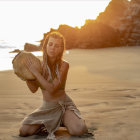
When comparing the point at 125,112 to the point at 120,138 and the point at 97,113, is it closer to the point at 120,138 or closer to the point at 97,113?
the point at 97,113

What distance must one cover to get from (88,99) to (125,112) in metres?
1.29

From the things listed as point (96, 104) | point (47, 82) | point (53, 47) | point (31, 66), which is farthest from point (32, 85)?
point (96, 104)

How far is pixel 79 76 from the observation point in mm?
9062

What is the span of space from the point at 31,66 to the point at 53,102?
0.59 meters

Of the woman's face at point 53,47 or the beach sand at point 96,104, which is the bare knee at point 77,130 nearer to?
the beach sand at point 96,104

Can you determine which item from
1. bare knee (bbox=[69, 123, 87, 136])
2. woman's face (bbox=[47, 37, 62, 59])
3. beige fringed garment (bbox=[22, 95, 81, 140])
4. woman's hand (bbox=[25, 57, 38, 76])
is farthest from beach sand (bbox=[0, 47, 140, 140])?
woman's face (bbox=[47, 37, 62, 59])

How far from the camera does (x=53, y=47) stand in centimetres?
357

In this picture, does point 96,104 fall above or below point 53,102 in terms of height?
below

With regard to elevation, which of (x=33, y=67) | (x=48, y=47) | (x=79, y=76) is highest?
(x=48, y=47)

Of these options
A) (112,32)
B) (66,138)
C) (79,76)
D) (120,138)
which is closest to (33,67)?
(66,138)

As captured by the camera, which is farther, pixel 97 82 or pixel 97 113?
pixel 97 82

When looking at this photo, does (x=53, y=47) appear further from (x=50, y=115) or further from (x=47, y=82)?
(x=50, y=115)

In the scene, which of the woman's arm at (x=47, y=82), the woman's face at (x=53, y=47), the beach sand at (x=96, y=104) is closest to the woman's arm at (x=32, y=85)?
the woman's arm at (x=47, y=82)

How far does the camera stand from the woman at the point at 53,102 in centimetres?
353
